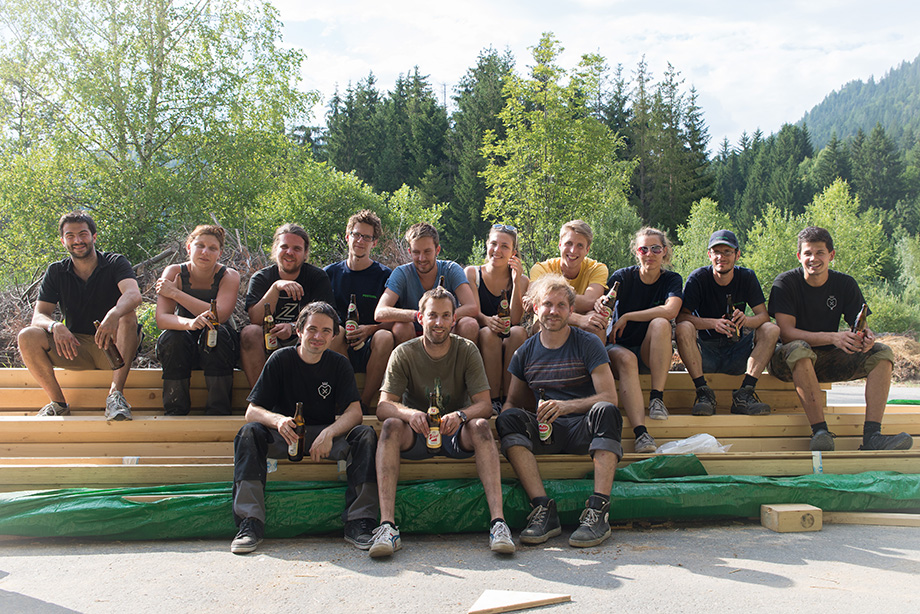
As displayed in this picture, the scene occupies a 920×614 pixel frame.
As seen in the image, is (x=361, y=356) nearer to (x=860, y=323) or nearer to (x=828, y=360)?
(x=828, y=360)

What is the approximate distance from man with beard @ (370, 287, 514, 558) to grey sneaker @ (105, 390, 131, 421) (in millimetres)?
1961

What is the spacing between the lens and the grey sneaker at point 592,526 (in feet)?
11.8

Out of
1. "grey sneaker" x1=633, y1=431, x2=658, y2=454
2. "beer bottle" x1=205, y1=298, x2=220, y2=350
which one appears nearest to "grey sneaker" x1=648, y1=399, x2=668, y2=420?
"grey sneaker" x1=633, y1=431, x2=658, y2=454

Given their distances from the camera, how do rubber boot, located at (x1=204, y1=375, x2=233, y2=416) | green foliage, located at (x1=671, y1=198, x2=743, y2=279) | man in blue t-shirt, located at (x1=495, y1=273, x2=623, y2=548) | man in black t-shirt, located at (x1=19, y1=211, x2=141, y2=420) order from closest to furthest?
1. man in blue t-shirt, located at (x1=495, y1=273, x2=623, y2=548)
2. man in black t-shirt, located at (x1=19, y1=211, x2=141, y2=420)
3. rubber boot, located at (x1=204, y1=375, x2=233, y2=416)
4. green foliage, located at (x1=671, y1=198, x2=743, y2=279)

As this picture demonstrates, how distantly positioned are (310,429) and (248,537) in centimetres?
75

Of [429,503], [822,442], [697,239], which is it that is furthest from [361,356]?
[697,239]

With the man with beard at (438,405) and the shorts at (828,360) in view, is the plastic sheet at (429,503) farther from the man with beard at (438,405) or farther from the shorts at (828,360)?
the shorts at (828,360)

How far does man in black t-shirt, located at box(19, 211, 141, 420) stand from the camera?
4797mm

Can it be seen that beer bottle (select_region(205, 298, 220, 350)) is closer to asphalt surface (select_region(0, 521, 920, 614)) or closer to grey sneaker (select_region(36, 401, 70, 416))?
grey sneaker (select_region(36, 401, 70, 416))

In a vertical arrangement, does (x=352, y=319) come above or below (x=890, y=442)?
above

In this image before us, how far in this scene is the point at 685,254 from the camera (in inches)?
1160

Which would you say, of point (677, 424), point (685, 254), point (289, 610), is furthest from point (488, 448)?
point (685, 254)

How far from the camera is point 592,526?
3656mm

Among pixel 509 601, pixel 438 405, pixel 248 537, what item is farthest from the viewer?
pixel 438 405
